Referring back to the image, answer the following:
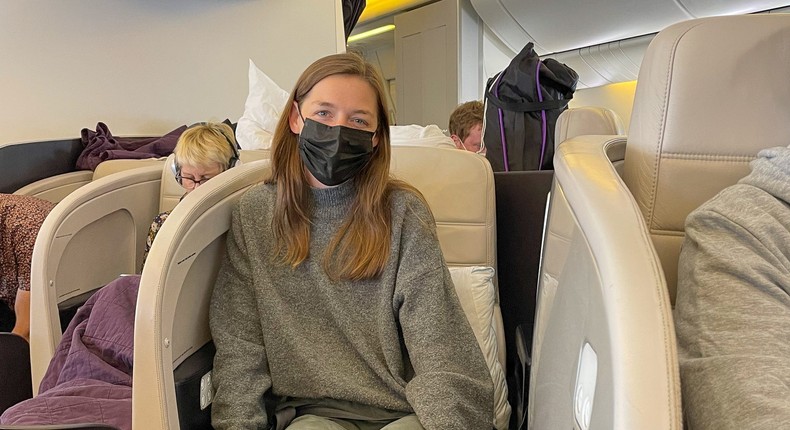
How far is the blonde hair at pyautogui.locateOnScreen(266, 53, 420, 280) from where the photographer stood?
1.03 metres

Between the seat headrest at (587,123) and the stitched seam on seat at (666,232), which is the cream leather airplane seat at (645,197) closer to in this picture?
the stitched seam on seat at (666,232)

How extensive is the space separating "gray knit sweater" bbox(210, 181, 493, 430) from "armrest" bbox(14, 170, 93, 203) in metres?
1.65

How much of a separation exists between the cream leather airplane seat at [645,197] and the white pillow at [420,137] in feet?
2.08

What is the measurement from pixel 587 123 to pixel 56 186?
2106 mm

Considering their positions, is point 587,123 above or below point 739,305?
above

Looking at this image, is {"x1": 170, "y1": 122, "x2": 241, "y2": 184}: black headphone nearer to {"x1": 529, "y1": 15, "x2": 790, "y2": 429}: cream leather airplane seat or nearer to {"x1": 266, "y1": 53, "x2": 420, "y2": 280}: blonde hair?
{"x1": 266, "y1": 53, "x2": 420, "y2": 280}: blonde hair

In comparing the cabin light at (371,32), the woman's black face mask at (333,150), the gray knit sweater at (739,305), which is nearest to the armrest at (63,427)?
the woman's black face mask at (333,150)


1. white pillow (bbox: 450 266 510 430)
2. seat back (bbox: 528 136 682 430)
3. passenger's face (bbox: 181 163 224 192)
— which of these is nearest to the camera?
seat back (bbox: 528 136 682 430)

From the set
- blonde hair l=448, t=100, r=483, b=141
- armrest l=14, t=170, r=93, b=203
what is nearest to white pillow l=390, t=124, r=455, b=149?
blonde hair l=448, t=100, r=483, b=141

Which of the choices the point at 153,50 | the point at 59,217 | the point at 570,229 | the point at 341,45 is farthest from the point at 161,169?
the point at 341,45

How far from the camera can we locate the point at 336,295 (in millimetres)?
1034

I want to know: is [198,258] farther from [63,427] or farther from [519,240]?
[519,240]

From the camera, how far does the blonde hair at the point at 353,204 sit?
103cm

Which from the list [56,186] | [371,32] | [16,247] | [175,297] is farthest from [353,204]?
[371,32]
